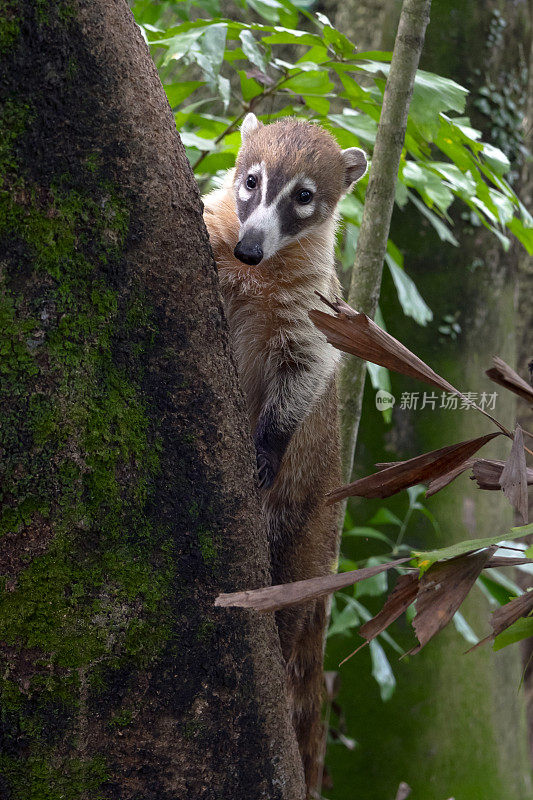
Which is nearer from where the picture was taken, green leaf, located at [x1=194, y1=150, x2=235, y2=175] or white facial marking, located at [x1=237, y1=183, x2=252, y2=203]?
white facial marking, located at [x1=237, y1=183, x2=252, y2=203]

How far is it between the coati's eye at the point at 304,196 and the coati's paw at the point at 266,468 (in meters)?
0.89

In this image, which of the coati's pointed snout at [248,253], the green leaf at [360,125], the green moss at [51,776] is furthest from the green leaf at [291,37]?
the green moss at [51,776]

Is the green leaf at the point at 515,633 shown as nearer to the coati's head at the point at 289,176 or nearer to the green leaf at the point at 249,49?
the coati's head at the point at 289,176

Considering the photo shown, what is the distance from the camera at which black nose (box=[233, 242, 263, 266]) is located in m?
2.12

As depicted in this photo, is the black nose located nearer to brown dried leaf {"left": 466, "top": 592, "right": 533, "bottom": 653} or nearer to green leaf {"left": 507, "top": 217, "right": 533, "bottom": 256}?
green leaf {"left": 507, "top": 217, "right": 533, "bottom": 256}

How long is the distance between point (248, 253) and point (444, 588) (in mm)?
1221

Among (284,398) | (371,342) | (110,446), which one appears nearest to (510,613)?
(371,342)

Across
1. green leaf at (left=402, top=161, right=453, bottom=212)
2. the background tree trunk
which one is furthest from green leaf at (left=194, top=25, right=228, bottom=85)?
the background tree trunk

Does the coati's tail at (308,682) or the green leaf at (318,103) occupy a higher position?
the green leaf at (318,103)

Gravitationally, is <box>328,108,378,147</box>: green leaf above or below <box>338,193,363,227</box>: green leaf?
above

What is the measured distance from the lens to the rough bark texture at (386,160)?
7.47 feet

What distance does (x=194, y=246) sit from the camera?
1.25 m

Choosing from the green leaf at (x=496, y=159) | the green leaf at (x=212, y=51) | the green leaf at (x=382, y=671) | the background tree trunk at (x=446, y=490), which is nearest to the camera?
the green leaf at (x=212, y=51)

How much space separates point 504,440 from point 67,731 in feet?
10.3
